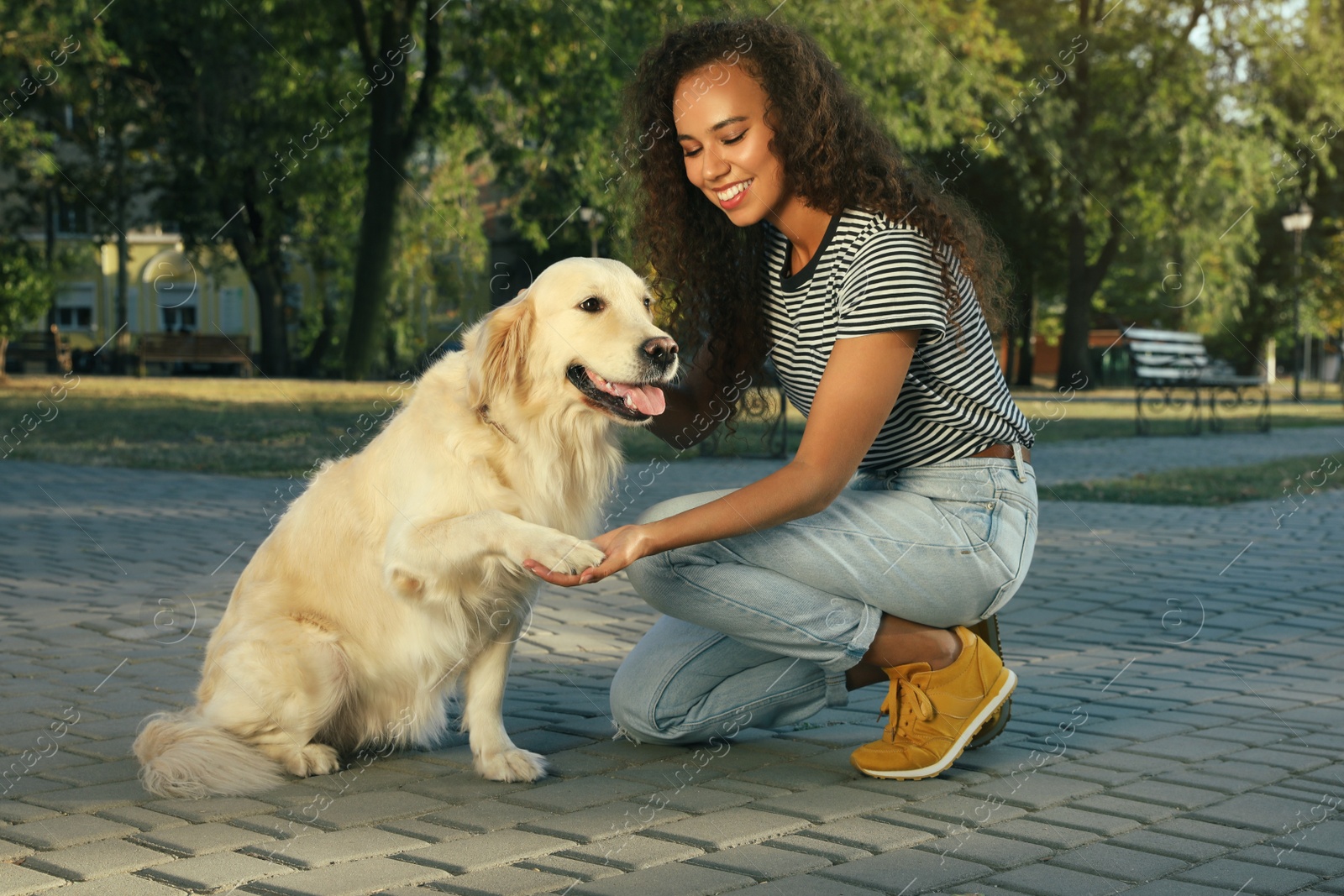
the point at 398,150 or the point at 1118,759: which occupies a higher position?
the point at 398,150

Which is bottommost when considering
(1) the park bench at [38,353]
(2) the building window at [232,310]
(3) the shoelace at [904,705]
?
(1) the park bench at [38,353]

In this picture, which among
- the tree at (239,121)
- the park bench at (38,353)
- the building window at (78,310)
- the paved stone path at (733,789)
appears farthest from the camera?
the building window at (78,310)

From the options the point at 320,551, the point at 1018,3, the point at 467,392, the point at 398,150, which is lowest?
the point at 320,551

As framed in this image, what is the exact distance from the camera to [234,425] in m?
16.7

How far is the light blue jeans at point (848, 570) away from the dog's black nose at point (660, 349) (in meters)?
0.39

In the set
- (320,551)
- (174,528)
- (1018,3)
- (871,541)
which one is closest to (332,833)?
(320,551)

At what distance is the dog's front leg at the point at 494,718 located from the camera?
365 cm

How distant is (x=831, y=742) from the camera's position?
13.4ft

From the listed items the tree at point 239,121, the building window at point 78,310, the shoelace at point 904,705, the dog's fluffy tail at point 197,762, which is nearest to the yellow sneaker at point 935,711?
the shoelace at point 904,705

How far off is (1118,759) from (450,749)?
1.98 meters

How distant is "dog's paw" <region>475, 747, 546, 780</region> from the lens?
364cm

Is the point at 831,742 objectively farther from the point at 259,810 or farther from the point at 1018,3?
the point at 1018,3

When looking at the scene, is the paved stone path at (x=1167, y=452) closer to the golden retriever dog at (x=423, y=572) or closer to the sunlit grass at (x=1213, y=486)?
the sunlit grass at (x=1213, y=486)

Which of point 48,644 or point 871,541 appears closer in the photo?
point 871,541
